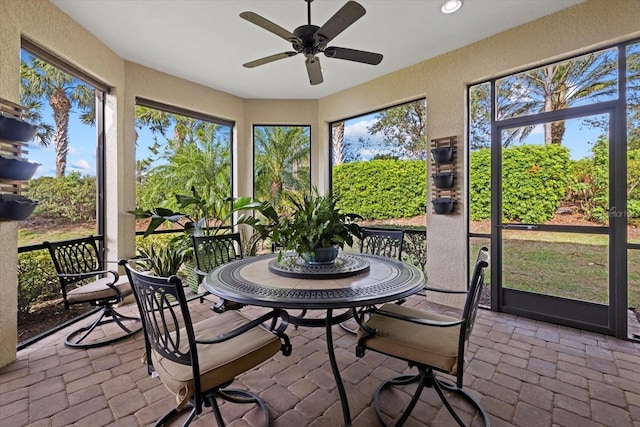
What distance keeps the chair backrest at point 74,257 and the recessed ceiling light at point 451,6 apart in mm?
4127

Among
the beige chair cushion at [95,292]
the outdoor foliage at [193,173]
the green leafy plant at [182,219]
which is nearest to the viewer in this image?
the beige chair cushion at [95,292]

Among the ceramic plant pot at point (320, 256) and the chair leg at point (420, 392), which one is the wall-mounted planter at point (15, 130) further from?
the chair leg at point (420, 392)

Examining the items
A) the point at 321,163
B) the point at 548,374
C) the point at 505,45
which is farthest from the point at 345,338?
the point at 505,45

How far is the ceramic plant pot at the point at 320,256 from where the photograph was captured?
2172 millimetres

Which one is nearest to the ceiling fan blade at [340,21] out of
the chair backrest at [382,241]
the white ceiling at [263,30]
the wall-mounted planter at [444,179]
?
the white ceiling at [263,30]

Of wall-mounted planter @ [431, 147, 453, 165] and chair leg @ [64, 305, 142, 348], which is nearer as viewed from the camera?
chair leg @ [64, 305, 142, 348]

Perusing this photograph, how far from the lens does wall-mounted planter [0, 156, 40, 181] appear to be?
7.29 feet

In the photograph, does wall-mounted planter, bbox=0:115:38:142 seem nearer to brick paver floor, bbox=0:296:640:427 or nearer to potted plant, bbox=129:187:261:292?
potted plant, bbox=129:187:261:292

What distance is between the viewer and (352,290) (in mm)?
1726

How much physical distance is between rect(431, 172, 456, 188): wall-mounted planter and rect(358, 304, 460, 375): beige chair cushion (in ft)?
6.87

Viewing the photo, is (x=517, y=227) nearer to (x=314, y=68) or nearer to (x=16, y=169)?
(x=314, y=68)

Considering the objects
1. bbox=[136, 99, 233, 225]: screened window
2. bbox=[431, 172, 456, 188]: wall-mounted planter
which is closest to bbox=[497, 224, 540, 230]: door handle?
bbox=[431, 172, 456, 188]: wall-mounted planter

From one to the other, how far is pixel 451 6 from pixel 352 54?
112 cm

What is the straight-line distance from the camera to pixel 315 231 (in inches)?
81.3
